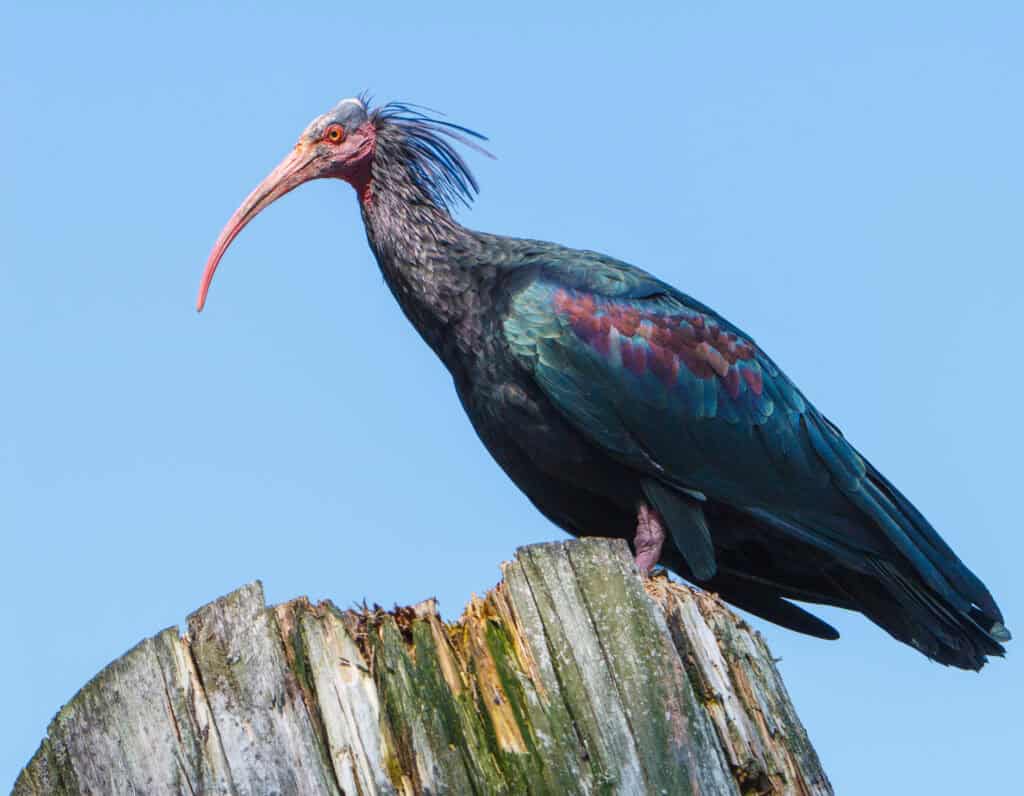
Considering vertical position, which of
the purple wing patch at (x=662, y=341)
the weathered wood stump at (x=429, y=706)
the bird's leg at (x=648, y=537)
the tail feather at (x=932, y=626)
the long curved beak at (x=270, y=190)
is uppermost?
the long curved beak at (x=270, y=190)

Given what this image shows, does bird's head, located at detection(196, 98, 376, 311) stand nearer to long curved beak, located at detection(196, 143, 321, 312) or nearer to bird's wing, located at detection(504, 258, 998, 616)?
long curved beak, located at detection(196, 143, 321, 312)

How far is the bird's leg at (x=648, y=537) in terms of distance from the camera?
8.30 m

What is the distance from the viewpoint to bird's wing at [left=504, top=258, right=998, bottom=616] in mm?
8391

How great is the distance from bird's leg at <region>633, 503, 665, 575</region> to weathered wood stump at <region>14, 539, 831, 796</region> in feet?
10.3

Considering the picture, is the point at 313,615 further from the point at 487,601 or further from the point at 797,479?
the point at 797,479

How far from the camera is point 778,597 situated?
9164mm

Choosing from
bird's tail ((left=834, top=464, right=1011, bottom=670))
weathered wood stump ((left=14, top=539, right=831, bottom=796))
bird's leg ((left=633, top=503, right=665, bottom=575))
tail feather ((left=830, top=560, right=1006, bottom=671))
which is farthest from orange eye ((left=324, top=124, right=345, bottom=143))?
weathered wood stump ((left=14, top=539, right=831, bottom=796))

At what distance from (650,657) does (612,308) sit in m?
3.99

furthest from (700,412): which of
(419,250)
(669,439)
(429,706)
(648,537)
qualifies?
(429,706)

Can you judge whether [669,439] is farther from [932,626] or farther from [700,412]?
[932,626]

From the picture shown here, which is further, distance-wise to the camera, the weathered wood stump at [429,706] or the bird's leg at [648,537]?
the bird's leg at [648,537]

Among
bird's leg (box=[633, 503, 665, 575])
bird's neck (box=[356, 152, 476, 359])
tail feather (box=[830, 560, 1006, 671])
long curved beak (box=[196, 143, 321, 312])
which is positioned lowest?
tail feather (box=[830, 560, 1006, 671])

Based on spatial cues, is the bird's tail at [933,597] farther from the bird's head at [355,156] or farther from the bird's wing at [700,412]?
the bird's head at [355,156]

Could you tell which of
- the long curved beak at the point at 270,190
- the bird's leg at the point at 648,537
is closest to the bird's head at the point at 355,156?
the long curved beak at the point at 270,190
